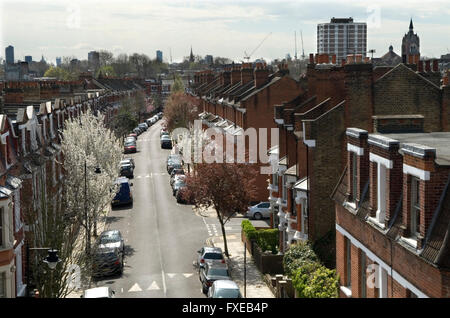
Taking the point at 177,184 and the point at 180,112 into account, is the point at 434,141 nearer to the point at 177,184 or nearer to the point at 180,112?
the point at 177,184

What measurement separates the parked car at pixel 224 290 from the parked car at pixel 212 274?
5.92ft

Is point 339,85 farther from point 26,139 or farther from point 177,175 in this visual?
point 177,175

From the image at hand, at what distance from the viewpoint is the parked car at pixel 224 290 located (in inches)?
1129

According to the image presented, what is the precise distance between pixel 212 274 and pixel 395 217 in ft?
56.3

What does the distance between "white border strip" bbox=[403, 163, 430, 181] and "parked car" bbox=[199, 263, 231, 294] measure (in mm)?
17880

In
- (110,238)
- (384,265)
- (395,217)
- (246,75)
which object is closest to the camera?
(395,217)

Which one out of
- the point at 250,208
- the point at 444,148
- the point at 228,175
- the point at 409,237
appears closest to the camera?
the point at 409,237

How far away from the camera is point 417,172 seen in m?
14.7

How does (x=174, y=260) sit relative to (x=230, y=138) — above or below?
below

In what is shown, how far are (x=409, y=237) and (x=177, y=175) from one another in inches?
1857

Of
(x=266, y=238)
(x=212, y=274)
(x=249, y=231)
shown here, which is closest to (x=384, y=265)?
(x=212, y=274)

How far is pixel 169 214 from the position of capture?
51.4m
